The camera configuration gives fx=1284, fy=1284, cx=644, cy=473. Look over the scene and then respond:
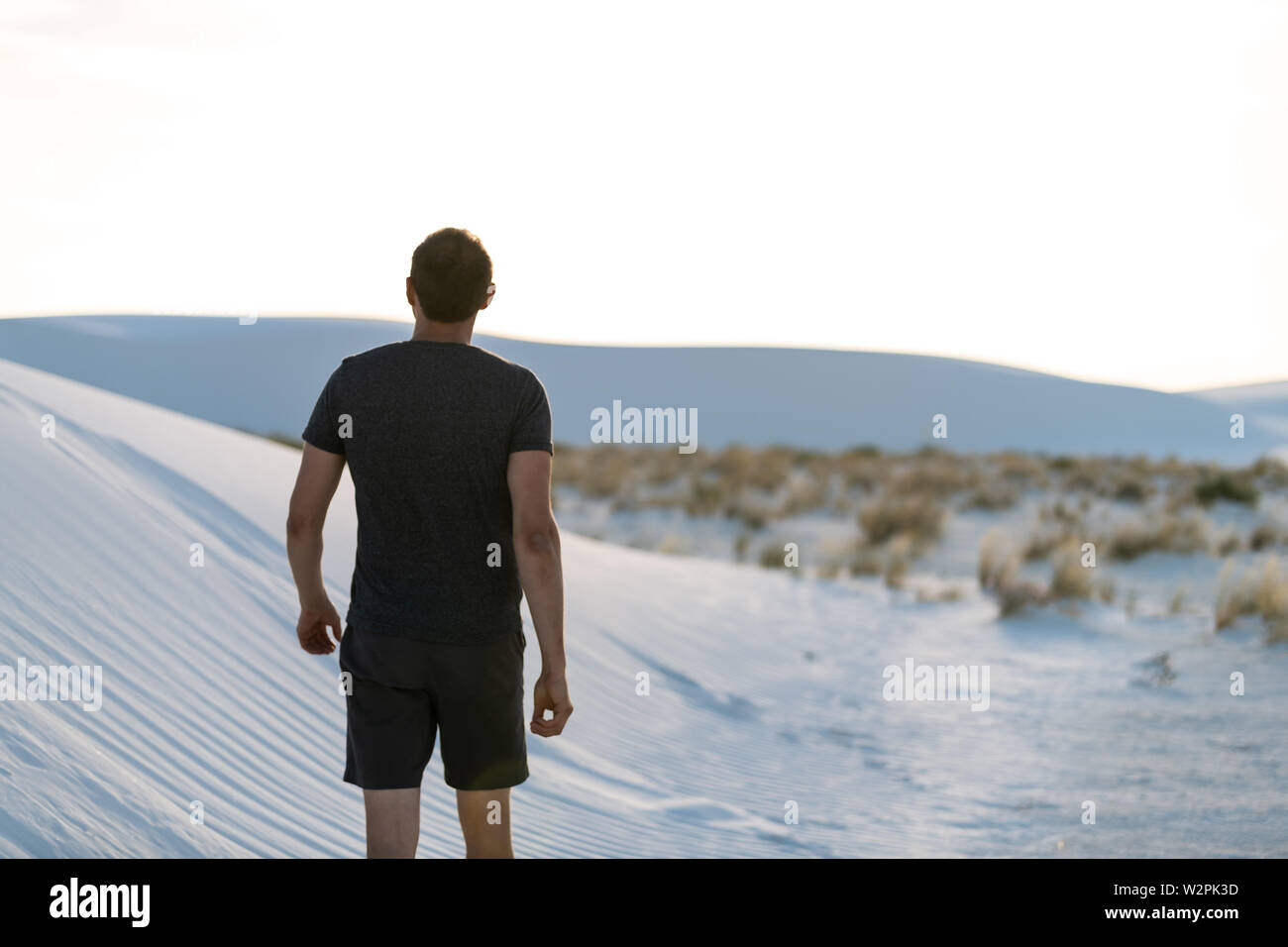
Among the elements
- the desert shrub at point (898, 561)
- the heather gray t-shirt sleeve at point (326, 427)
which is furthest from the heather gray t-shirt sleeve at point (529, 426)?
the desert shrub at point (898, 561)

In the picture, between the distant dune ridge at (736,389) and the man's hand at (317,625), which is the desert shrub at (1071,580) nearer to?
the man's hand at (317,625)

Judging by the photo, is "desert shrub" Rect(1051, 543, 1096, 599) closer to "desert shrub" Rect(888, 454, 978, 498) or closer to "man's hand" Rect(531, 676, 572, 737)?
"desert shrub" Rect(888, 454, 978, 498)

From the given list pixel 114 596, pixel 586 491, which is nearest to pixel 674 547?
pixel 586 491

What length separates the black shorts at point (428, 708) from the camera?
2.58 m

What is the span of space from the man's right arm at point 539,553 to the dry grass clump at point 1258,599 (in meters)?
9.59

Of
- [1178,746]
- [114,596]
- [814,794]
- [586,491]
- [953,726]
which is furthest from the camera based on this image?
[586,491]

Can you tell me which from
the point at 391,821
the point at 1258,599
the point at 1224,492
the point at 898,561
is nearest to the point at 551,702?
the point at 391,821

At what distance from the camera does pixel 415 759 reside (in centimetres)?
262

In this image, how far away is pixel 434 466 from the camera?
8.30 feet

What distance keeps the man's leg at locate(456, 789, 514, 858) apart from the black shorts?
3 cm

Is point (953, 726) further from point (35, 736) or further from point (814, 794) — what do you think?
point (35, 736)

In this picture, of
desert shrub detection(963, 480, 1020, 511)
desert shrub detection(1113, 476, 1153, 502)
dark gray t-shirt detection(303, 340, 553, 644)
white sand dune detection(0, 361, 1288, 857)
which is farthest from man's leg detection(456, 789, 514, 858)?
desert shrub detection(1113, 476, 1153, 502)

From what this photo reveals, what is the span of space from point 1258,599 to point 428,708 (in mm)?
10290
